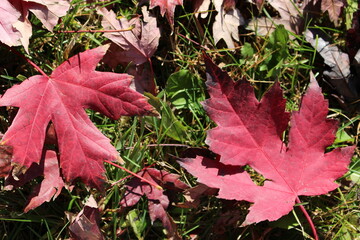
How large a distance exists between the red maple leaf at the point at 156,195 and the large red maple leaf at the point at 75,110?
21 centimetres

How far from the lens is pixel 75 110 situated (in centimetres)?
154

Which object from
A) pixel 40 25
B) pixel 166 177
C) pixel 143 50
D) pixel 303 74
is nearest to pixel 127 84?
pixel 143 50

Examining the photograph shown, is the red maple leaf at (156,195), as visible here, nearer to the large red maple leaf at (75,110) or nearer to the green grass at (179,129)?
the green grass at (179,129)

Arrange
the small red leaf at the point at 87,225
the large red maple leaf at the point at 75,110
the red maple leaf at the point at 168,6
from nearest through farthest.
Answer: the large red maple leaf at the point at 75,110 < the small red leaf at the point at 87,225 < the red maple leaf at the point at 168,6

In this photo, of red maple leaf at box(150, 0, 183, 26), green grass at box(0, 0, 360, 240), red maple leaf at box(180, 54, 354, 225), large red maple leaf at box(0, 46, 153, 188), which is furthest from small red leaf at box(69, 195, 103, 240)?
red maple leaf at box(150, 0, 183, 26)

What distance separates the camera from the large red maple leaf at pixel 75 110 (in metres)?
1.50

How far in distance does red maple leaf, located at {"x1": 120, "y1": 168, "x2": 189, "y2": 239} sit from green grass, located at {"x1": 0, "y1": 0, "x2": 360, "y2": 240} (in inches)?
1.7

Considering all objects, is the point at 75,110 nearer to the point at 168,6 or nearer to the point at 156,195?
the point at 156,195

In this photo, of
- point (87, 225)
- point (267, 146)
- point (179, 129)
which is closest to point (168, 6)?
point (179, 129)

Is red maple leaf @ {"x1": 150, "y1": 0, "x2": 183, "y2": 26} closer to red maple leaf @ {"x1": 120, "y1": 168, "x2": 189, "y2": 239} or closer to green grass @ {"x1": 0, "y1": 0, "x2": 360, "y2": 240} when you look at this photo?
green grass @ {"x1": 0, "y1": 0, "x2": 360, "y2": 240}

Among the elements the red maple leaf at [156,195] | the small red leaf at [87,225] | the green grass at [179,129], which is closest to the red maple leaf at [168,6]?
the green grass at [179,129]

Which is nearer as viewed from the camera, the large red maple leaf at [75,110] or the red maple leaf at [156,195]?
the large red maple leaf at [75,110]

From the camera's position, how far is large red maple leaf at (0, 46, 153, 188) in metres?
1.50

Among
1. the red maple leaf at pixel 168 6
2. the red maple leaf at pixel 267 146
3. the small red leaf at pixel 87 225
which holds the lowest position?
the small red leaf at pixel 87 225
